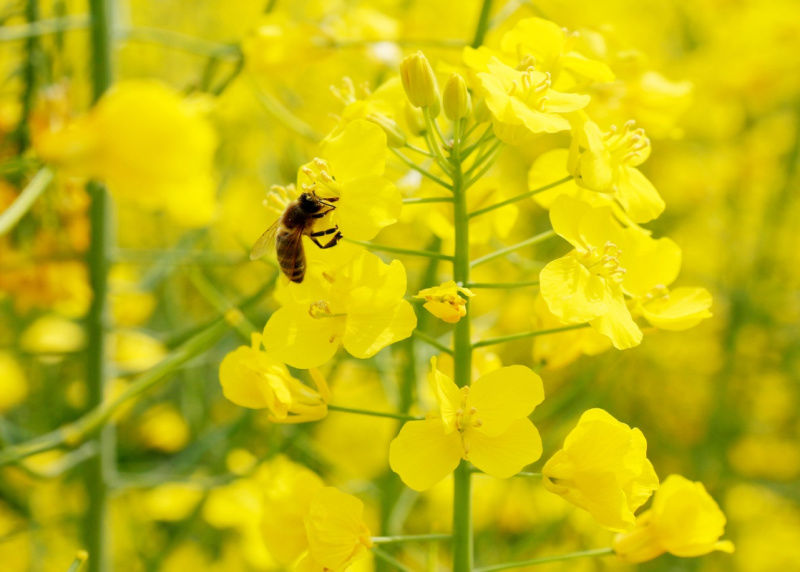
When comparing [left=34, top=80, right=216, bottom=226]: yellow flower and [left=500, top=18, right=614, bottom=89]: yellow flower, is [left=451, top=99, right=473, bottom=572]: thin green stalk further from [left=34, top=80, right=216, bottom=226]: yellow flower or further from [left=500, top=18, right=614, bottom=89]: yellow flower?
[left=34, top=80, right=216, bottom=226]: yellow flower

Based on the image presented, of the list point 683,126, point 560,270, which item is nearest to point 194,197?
point 560,270

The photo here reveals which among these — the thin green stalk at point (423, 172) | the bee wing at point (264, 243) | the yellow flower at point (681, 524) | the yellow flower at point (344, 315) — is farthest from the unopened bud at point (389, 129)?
the yellow flower at point (681, 524)

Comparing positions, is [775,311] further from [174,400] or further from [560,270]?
[560,270]

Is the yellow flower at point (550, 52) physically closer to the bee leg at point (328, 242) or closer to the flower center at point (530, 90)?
the flower center at point (530, 90)

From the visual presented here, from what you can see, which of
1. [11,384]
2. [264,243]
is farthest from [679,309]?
[11,384]

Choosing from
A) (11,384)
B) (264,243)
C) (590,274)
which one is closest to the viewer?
(590,274)

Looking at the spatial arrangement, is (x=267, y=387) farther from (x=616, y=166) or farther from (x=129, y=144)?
(x=616, y=166)
